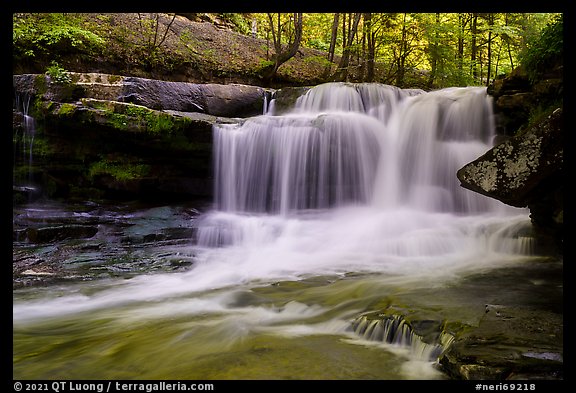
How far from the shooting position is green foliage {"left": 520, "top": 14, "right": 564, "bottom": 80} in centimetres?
522

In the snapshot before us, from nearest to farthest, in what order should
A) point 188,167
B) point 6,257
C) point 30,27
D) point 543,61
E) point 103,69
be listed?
point 6,257
point 543,61
point 188,167
point 30,27
point 103,69

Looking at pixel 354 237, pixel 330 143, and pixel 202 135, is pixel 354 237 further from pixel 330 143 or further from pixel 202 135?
pixel 202 135

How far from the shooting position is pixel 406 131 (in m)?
10.0

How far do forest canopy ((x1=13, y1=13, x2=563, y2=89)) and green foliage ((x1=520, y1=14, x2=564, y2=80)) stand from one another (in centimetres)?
588

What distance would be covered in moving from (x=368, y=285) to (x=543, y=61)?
13.4ft

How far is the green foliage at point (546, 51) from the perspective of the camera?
5223 mm

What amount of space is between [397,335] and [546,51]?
15.2 ft

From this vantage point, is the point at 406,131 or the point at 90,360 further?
the point at 406,131

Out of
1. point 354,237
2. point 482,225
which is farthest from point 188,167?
point 482,225

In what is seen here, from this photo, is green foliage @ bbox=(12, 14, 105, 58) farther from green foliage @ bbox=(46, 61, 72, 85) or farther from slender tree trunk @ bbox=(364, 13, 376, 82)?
slender tree trunk @ bbox=(364, 13, 376, 82)

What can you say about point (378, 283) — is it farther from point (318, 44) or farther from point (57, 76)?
point (318, 44)

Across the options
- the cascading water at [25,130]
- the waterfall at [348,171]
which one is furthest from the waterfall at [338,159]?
the cascading water at [25,130]

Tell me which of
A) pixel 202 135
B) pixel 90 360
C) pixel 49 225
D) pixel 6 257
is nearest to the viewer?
pixel 6 257

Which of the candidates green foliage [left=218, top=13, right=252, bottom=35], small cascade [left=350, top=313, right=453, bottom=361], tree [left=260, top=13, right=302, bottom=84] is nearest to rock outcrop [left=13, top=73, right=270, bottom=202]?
tree [left=260, top=13, right=302, bottom=84]
